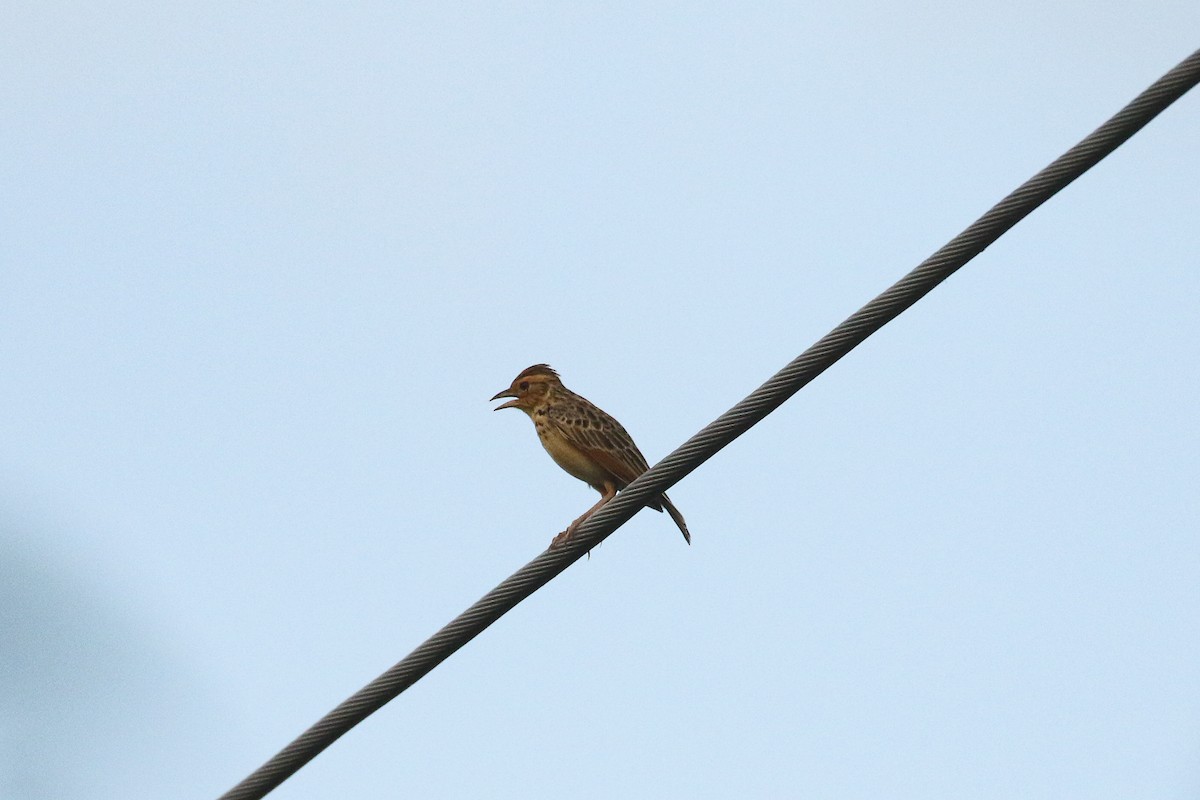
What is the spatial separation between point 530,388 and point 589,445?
3.19 ft

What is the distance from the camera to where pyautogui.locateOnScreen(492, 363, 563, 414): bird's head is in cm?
1034

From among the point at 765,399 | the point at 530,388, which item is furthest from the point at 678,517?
the point at 765,399

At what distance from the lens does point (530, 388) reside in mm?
10430

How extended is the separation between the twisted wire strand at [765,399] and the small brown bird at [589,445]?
299 cm

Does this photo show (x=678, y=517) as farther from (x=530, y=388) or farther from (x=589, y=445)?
(x=530, y=388)

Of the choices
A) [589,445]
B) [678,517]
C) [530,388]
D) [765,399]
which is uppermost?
[530,388]

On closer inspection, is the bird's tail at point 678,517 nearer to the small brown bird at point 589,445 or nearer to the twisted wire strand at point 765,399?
the small brown bird at point 589,445

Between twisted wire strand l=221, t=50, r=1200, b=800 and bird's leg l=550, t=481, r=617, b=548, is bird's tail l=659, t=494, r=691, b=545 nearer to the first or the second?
bird's leg l=550, t=481, r=617, b=548

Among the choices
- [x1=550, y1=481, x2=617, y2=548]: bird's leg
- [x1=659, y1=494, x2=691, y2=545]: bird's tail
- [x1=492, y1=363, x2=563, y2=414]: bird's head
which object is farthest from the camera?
[x1=492, y1=363, x2=563, y2=414]: bird's head

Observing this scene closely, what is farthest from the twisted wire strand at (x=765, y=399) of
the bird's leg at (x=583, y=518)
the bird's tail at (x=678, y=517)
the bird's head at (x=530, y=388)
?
the bird's head at (x=530, y=388)

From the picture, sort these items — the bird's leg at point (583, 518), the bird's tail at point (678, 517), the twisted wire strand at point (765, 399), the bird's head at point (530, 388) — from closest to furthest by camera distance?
the twisted wire strand at point (765, 399) < the bird's leg at point (583, 518) < the bird's tail at point (678, 517) < the bird's head at point (530, 388)

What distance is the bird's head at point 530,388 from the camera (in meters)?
10.3

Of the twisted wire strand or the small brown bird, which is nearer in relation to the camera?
the twisted wire strand

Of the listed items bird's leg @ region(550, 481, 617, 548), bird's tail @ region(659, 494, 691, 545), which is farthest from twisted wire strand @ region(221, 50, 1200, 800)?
bird's tail @ region(659, 494, 691, 545)
